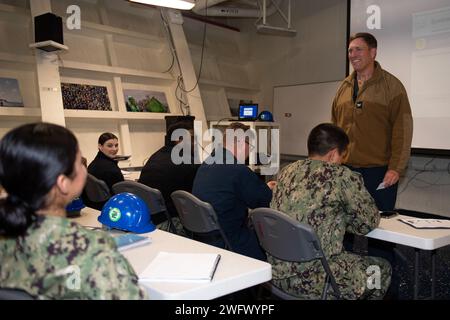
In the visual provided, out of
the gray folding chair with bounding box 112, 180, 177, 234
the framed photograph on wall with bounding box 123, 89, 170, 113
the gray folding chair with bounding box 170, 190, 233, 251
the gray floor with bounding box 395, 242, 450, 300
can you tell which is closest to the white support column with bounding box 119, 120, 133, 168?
the framed photograph on wall with bounding box 123, 89, 170, 113

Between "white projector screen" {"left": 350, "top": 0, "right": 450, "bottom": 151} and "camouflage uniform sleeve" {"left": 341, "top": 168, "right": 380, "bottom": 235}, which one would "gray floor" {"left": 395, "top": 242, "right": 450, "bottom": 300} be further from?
"white projector screen" {"left": 350, "top": 0, "right": 450, "bottom": 151}

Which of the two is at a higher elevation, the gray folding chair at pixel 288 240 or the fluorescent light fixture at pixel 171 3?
the fluorescent light fixture at pixel 171 3

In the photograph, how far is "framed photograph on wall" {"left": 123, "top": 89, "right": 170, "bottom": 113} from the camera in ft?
17.3

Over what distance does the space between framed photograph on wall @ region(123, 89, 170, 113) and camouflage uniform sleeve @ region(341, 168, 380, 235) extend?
3960 mm

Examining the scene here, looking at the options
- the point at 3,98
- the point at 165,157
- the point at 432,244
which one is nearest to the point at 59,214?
the point at 432,244

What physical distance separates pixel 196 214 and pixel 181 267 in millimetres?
942

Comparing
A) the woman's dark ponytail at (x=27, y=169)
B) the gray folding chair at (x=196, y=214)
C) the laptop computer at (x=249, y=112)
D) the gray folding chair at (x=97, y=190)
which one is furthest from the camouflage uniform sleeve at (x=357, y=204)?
the laptop computer at (x=249, y=112)

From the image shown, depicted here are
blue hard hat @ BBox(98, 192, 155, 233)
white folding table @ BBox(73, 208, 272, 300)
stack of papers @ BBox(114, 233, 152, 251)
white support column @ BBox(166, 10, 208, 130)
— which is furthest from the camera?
white support column @ BBox(166, 10, 208, 130)

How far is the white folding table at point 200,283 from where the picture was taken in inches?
45.7

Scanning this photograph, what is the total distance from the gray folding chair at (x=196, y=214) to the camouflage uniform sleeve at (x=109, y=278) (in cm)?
114

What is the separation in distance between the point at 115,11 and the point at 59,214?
5020mm

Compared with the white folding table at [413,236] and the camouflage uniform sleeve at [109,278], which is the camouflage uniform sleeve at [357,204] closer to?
the white folding table at [413,236]

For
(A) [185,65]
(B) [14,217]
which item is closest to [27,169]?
(B) [14,217]
